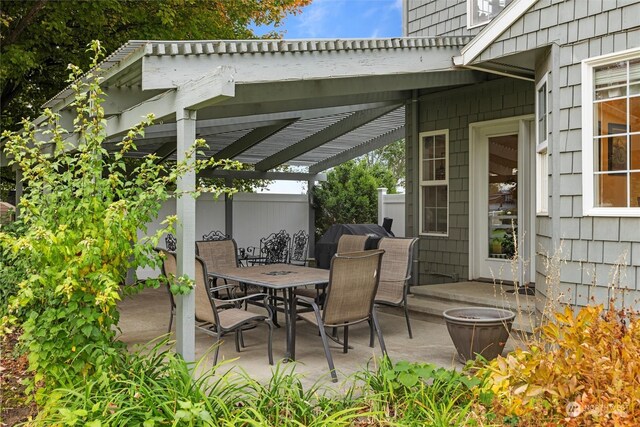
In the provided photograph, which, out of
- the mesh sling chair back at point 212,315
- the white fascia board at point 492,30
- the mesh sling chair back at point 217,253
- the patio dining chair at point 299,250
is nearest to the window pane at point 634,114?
the white fascia board at point 492,30

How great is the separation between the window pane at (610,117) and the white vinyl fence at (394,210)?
6931 millimetres

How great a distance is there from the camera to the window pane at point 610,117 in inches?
173

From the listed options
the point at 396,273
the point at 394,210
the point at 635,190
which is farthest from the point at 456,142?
the point at 394,210

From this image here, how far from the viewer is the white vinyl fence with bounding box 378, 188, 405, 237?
11461 millimetres

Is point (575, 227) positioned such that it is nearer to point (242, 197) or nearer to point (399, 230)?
point (399, 230)

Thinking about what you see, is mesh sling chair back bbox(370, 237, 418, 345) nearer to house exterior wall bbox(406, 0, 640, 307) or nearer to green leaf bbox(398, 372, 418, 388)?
house exterior wall bbox(406, 0, 640, 307)

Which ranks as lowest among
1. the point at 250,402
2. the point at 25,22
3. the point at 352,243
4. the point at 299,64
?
the point at 250,402

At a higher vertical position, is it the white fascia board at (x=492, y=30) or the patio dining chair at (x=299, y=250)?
the white fascia board at (x=492, y=30)

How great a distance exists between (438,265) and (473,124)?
1926mm

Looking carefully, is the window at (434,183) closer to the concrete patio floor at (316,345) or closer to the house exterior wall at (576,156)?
the concrete patio floor at (316,345)

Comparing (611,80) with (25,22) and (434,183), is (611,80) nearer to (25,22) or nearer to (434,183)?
(434,183)

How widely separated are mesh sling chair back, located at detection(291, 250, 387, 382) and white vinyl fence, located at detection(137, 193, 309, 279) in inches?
269

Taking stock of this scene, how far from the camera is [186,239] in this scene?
3.92 m

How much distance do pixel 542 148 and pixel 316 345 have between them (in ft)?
9.19
